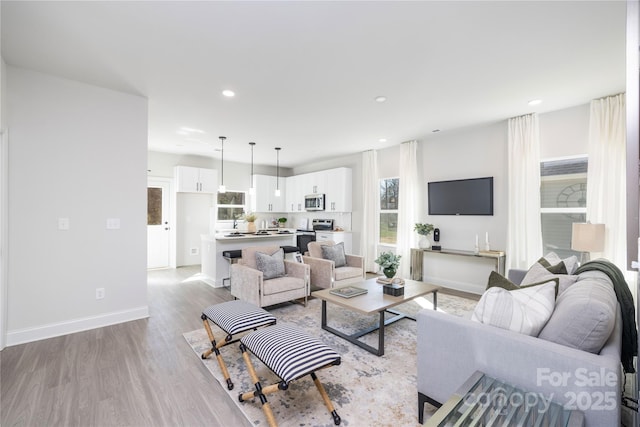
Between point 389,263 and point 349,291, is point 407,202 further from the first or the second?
point 349,291

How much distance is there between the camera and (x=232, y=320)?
2.29 meters

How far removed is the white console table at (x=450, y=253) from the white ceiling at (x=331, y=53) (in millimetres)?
2042

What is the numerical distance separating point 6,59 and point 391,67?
3.64m

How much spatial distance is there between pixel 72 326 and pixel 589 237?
18.9 ft

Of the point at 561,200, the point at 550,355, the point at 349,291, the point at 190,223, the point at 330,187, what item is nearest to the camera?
the point at 550,355

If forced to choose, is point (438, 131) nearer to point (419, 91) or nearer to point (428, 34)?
point (419, 91)

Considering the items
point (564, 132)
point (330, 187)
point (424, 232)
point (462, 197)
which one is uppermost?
point (564, 132)

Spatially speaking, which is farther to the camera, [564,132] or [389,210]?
[389,210]

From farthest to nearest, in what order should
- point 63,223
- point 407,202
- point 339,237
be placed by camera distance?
point 339,237, point 407,202, point 63,223

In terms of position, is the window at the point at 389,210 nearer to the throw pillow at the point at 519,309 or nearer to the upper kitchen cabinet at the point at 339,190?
the upper kitchen cabinet at the point at 339,190

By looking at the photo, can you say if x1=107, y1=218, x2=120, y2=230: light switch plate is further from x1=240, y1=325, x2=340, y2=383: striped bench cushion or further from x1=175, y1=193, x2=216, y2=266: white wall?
x1=175, y1=193, x2=216, y2=266: white wall

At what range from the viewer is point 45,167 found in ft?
9.54

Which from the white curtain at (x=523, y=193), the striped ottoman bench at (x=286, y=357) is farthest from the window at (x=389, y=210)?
the striped ottoman bench at (x=286, y=357)

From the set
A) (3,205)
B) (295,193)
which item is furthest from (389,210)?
(3,205)
